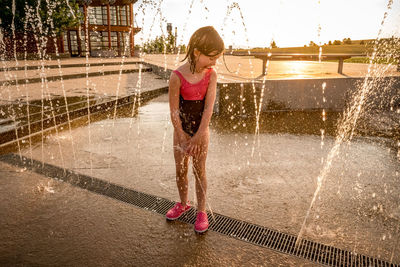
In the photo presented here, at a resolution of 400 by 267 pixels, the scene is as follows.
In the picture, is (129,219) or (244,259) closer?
(244,259)

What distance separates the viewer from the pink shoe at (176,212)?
243cm

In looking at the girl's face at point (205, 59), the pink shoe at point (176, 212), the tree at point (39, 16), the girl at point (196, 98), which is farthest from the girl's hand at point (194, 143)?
the tree at point (39, 16)

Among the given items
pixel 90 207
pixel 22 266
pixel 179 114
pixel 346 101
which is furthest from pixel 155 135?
pixel 346 101

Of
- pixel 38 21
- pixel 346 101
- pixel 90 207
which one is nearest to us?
pixel 90 207

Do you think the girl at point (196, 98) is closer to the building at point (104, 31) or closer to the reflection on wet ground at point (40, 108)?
the reflection on wet ground at point (40, 108)

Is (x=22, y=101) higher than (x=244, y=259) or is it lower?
higher

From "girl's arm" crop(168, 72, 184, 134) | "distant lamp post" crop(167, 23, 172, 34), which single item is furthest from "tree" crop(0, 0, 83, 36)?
"distant lamp post" crop(167, 23, 172, 34)

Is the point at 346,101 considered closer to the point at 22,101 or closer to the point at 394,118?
the point at 394,118

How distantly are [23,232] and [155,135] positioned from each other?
8.74 feet

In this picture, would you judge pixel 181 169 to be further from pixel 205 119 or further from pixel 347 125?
pixel 347 125

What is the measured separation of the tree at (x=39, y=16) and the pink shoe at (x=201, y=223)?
1880 cm

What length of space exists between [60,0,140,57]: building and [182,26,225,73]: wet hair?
26.0 m

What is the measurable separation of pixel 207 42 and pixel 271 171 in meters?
1.98

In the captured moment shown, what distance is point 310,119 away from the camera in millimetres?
5688
